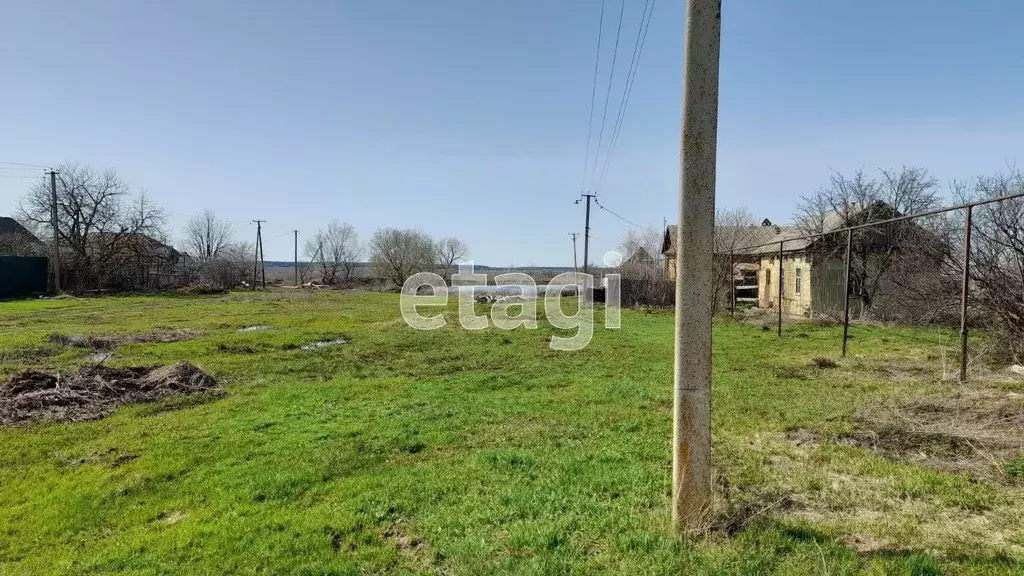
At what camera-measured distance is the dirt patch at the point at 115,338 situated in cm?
1222

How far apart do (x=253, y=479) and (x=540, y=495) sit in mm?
2443

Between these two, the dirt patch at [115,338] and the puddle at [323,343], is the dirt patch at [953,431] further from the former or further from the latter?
the dirt patch at [115,338]

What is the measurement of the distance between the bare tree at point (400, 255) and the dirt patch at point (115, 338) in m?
34.4

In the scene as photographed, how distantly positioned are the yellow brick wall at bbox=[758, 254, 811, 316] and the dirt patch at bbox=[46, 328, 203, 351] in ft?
71.5

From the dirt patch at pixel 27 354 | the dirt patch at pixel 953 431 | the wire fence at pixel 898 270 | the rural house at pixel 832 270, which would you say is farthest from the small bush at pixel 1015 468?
the dirt patch at pixel 27 354

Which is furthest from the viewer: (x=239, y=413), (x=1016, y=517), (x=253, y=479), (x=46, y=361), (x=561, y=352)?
(x=561, y=352)

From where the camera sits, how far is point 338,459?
15.5 ft

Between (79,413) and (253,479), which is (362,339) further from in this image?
(253,479)

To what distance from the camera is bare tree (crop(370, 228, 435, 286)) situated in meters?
49.6

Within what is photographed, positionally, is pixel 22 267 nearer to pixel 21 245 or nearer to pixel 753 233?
pixel 21 245

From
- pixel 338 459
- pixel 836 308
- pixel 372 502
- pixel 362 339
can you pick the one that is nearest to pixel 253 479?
pixel 338 459

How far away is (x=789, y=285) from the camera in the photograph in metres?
23.3

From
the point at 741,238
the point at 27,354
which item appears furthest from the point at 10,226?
the point at 741,238

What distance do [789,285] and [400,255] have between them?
36045mm
